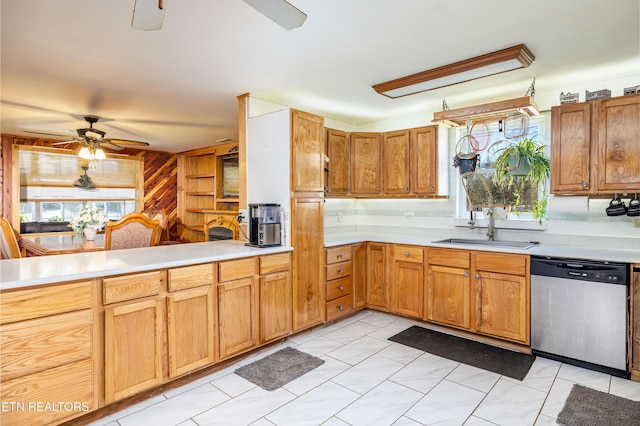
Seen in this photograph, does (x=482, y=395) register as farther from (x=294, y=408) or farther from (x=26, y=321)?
(x=26, y=321)

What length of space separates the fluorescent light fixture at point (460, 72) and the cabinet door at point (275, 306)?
201 cm

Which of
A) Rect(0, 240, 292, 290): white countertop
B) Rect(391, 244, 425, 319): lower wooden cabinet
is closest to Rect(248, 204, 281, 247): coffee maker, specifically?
Rect(0, 240, 292, 290): white countertop

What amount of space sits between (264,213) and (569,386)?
264 cm

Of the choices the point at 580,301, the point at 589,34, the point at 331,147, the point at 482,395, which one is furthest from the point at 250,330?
the point at 589,34

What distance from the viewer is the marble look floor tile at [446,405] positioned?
6.72ft

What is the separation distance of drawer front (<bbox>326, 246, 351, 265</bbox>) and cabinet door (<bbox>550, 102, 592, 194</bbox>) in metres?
2.02

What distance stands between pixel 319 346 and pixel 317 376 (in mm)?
539

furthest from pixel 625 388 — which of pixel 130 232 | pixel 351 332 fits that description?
pixel 130 232

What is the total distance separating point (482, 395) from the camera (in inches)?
90.6

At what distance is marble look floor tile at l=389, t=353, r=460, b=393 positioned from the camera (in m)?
2.46

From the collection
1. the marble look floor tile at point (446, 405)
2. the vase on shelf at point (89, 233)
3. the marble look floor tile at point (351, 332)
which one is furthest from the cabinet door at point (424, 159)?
the vase on shelf at point (89, 233)

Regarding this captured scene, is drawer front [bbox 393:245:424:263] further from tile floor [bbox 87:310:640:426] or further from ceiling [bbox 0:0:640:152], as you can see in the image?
ceiling [bbox 0:0:640:152]

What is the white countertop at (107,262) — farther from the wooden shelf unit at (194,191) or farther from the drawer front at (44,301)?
the wooden shelf unit at (194,191)

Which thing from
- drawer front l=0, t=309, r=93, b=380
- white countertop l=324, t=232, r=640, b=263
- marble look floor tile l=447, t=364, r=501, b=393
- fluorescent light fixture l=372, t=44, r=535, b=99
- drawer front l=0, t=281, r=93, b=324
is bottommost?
marble look floor tile l=447, t=364, r=501, b=393
